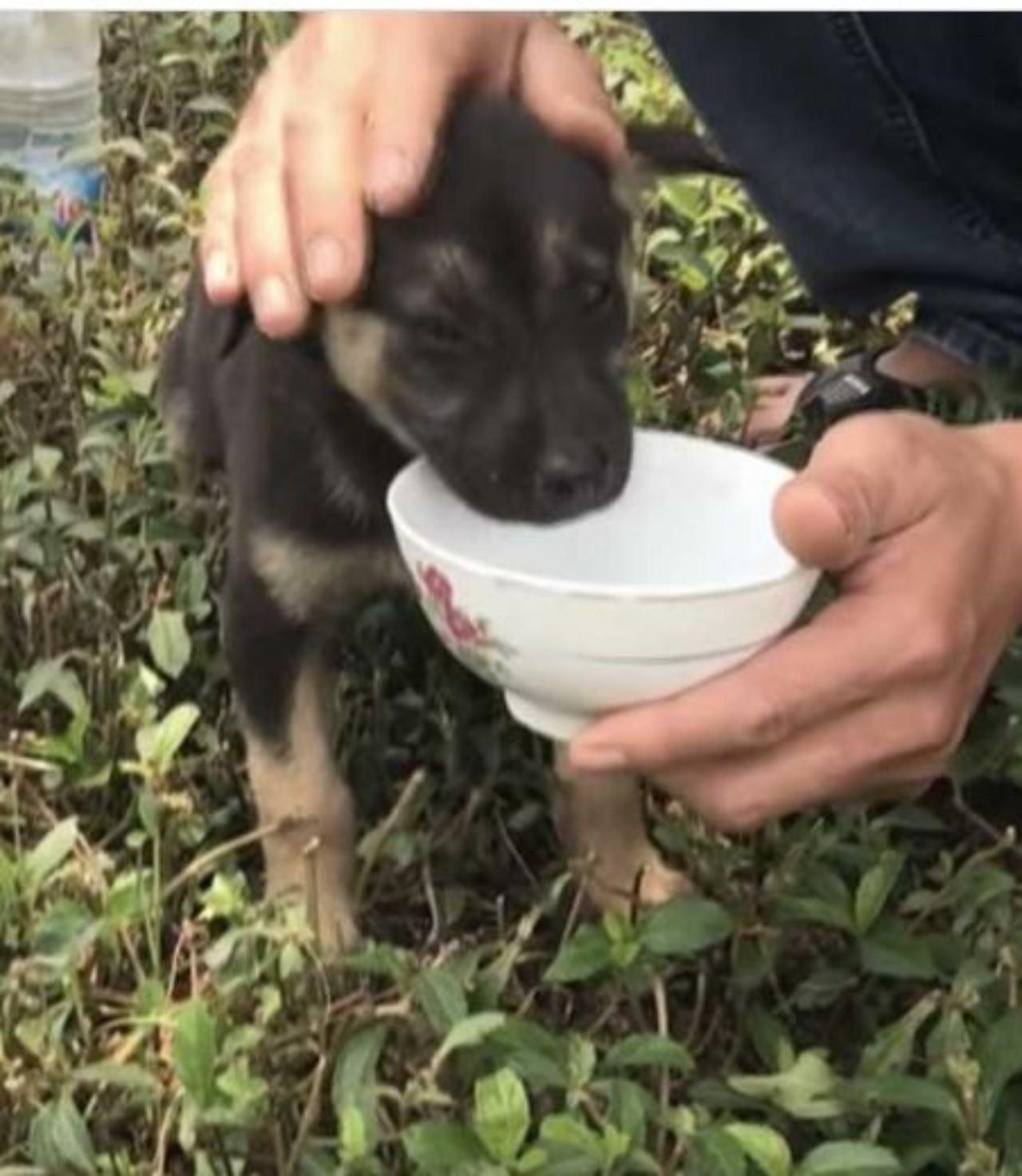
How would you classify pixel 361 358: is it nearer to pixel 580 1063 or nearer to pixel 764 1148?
pixel 580 1063

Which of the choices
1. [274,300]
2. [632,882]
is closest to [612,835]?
[632,882]

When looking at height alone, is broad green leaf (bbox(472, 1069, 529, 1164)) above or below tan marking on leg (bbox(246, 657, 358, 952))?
above

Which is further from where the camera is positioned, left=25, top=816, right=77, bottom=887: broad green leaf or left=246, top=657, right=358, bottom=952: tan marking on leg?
left=246, top=657, right=358, bottom=952: tan marking on leg

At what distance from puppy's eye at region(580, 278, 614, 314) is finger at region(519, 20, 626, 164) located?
0.14 metres

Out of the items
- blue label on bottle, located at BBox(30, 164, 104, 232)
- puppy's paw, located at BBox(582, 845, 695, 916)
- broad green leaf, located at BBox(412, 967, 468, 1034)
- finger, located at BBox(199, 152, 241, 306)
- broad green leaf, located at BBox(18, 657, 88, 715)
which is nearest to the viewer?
broad green leaf, located at BBox(412, 967, 468, 1034)

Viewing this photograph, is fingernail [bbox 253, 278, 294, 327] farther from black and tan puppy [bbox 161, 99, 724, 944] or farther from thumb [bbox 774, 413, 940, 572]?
thumb [bbox 774, 413, 940, 572]

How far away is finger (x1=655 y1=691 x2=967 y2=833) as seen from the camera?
2203 millimetres

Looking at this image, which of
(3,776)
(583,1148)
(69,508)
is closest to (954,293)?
(69,508)

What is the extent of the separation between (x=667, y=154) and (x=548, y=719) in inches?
26.6

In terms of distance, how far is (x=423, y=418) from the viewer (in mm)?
2479

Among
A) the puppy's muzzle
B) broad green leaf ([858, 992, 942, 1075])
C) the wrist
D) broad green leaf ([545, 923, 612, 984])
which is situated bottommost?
broad green leaf ([858, 992, 942, 1075])

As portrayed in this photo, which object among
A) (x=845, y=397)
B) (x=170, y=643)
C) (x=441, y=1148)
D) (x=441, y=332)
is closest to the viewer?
(x=441, y=1148)

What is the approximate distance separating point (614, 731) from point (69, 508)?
1.12 meters

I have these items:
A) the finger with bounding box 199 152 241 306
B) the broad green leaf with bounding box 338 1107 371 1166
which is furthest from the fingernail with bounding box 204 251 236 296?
the broad green leaf with bounding box 338 1107 371 1166
